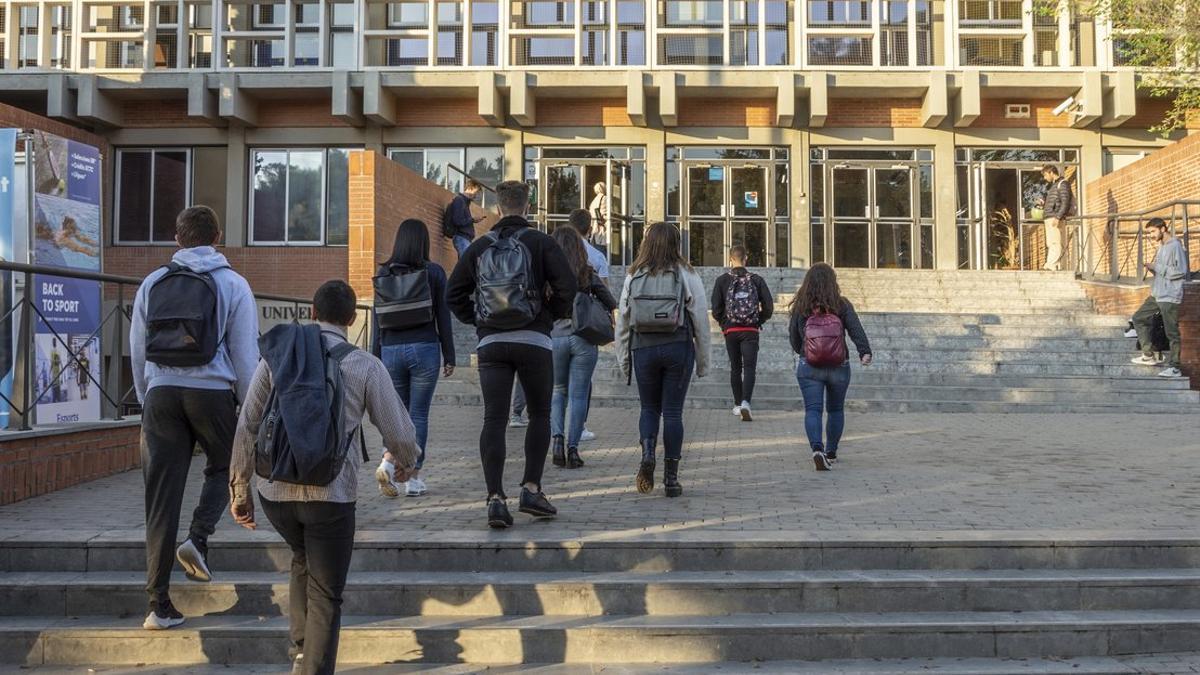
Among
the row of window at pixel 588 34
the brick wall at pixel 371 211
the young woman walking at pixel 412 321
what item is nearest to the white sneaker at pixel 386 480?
the young woman walking at pixel 412 321

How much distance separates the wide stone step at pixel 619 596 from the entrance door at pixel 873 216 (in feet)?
57.0

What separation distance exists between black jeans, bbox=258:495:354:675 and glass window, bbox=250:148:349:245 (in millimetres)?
18820

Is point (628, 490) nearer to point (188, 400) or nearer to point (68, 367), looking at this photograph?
point (188, 400)

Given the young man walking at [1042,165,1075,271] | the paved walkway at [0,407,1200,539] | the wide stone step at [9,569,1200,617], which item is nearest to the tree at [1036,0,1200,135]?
the young man walking at [1042,165,1075,271]

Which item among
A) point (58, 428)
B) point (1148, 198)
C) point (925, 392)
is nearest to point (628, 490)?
point (58, 428)

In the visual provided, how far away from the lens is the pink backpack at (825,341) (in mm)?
7922

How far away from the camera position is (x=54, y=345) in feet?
24.1

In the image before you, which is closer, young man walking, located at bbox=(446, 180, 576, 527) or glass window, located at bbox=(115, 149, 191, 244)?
young man walking, located at bbox=(446, 180, 576, 527)

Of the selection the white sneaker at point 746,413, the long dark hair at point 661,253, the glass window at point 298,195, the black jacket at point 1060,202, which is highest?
the glass window at point 298,195

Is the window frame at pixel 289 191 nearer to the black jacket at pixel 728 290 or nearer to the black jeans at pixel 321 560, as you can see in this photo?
the black jacket at pixel 728 290

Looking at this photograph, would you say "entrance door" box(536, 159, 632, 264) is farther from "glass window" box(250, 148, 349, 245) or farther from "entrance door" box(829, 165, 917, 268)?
"entrance door" box(829, 165, 917, 268)

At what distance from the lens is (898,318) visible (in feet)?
49.0

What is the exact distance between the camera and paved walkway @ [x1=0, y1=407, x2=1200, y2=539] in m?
5.74

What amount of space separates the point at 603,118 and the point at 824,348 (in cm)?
1486
